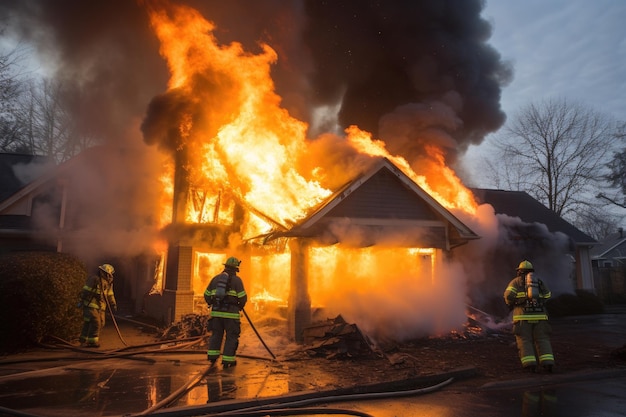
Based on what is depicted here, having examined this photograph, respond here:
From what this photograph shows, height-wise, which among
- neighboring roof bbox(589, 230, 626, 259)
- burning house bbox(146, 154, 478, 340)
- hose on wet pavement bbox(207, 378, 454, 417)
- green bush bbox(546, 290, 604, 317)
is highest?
neighboring roof bbox(589, 230, 626, 259)

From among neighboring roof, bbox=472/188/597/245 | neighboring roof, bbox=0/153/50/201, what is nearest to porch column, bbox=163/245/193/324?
neighboring roof, bbox=0/153/50/201

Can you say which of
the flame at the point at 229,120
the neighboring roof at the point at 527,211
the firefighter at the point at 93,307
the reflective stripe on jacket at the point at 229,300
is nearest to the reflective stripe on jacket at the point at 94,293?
the firefighter at the point at 93,307

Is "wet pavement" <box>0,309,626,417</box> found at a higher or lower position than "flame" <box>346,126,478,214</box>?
lower

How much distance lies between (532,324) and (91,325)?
9117 millimetres

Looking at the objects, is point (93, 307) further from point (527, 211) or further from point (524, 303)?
point (527, 211)

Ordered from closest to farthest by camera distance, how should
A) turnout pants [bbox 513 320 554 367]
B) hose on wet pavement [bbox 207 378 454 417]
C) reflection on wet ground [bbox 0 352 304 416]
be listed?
hose on wet pavement [bbox 207 378 454 417] → reflection on wet ground [bbox 0 352 304 416] → turnout pants [bbox 513 320 554 367]

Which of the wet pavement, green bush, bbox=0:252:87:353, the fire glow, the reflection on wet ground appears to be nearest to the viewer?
the wet pavement

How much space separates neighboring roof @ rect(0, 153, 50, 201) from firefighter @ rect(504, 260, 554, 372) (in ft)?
53.0

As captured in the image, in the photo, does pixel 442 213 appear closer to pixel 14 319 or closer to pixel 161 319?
pixel 161 319

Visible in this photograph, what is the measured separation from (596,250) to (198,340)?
40.7 m

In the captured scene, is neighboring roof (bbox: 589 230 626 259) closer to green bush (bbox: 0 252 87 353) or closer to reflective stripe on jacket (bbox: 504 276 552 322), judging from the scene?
reflective stripe on jacket (bbox: 504 276 552 322)

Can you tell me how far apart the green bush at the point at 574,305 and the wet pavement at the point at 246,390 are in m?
10.3

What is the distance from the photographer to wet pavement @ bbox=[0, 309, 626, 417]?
17.6ft

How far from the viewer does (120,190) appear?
46.9 feet
